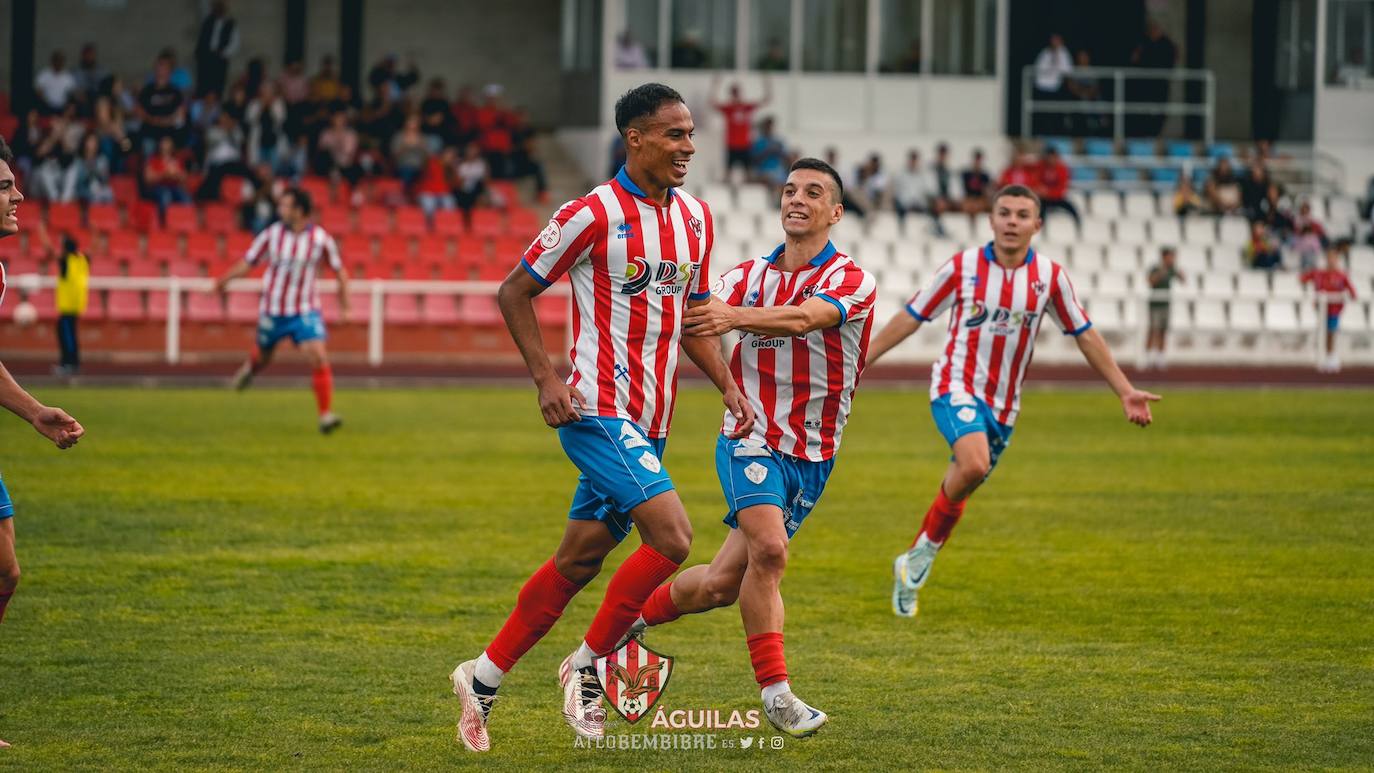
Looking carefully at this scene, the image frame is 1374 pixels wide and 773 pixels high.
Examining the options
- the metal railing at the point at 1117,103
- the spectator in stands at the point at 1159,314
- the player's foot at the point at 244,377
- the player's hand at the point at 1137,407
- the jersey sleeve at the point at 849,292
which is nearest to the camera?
the jersey sleeve at the point at 849,292

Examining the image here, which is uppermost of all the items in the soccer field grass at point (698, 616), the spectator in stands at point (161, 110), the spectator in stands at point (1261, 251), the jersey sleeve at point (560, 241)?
the spectator in stands at point (161, 110)

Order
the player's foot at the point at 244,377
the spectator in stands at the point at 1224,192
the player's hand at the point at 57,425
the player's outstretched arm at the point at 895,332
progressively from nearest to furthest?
1. the player's hand at the point at 57,425
2. the player's outstretched arm at the point at 895,332
3. the player's foot at the point at 244,377
4. the spectator in stands at the point at 1224,192

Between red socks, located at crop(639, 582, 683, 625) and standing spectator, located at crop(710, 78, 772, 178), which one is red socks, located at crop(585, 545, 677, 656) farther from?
standing spectator, located at crop(710, 78, 772, 178)

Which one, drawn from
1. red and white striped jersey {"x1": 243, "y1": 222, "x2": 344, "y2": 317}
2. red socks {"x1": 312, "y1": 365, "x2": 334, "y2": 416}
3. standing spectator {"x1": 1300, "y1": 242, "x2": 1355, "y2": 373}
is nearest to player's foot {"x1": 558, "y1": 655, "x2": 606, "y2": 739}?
red socks {"x1": 312, "y1": 365, "x2": 334, "y2": 416}

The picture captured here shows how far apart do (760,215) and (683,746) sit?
2296 cm

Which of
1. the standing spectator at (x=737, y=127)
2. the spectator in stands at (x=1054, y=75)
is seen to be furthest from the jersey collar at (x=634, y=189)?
the spectator in stands at (x=1054, y=75)

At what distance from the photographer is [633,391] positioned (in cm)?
601

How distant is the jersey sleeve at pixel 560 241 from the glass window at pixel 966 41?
27.1 m

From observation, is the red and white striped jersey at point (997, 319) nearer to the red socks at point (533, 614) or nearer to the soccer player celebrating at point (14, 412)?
the red socks at point (533, 614)

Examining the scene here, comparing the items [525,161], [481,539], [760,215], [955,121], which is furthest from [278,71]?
[481,539]

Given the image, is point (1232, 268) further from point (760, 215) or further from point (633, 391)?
point (633, 391)

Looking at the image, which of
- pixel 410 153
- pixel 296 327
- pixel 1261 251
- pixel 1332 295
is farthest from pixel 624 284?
pixel 1261 251

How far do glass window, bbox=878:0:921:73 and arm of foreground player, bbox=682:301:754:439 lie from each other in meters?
26.3

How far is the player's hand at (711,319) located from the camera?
582 cm
